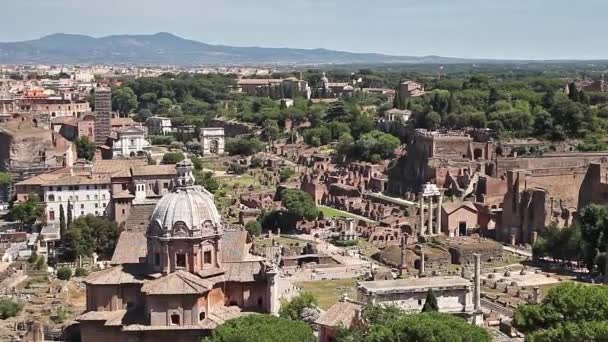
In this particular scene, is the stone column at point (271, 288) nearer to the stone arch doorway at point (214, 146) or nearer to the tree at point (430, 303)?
the tree at point (430, 303)

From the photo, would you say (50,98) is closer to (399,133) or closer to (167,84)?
(167,84)

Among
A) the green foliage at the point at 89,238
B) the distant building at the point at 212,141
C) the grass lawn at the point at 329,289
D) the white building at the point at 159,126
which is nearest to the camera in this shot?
the grass lawn at the point at 329,289

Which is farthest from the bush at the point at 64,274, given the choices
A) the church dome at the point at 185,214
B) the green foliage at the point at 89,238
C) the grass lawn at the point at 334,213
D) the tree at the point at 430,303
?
the grass lawn at the point at 334,213

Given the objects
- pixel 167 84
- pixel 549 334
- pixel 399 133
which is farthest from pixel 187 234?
pixel 167 84

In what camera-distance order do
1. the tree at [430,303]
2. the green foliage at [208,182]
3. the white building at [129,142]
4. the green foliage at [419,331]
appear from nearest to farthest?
the green foliage at [419,331], the tree at [430,303], the green foliage at [208,182], the white building at [129,142]

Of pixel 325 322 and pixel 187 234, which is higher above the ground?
pixel 187 234

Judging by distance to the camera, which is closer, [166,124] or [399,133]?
[399,133]

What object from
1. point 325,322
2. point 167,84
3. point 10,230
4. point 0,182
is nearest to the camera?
point 325,322

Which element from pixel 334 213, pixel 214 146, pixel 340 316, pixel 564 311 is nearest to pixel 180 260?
pixel 340 316

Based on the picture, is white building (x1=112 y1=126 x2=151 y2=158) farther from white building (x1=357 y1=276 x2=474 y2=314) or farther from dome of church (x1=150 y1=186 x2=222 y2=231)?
dome of church (x1=150 y1=186 x2=222 y2=231)
